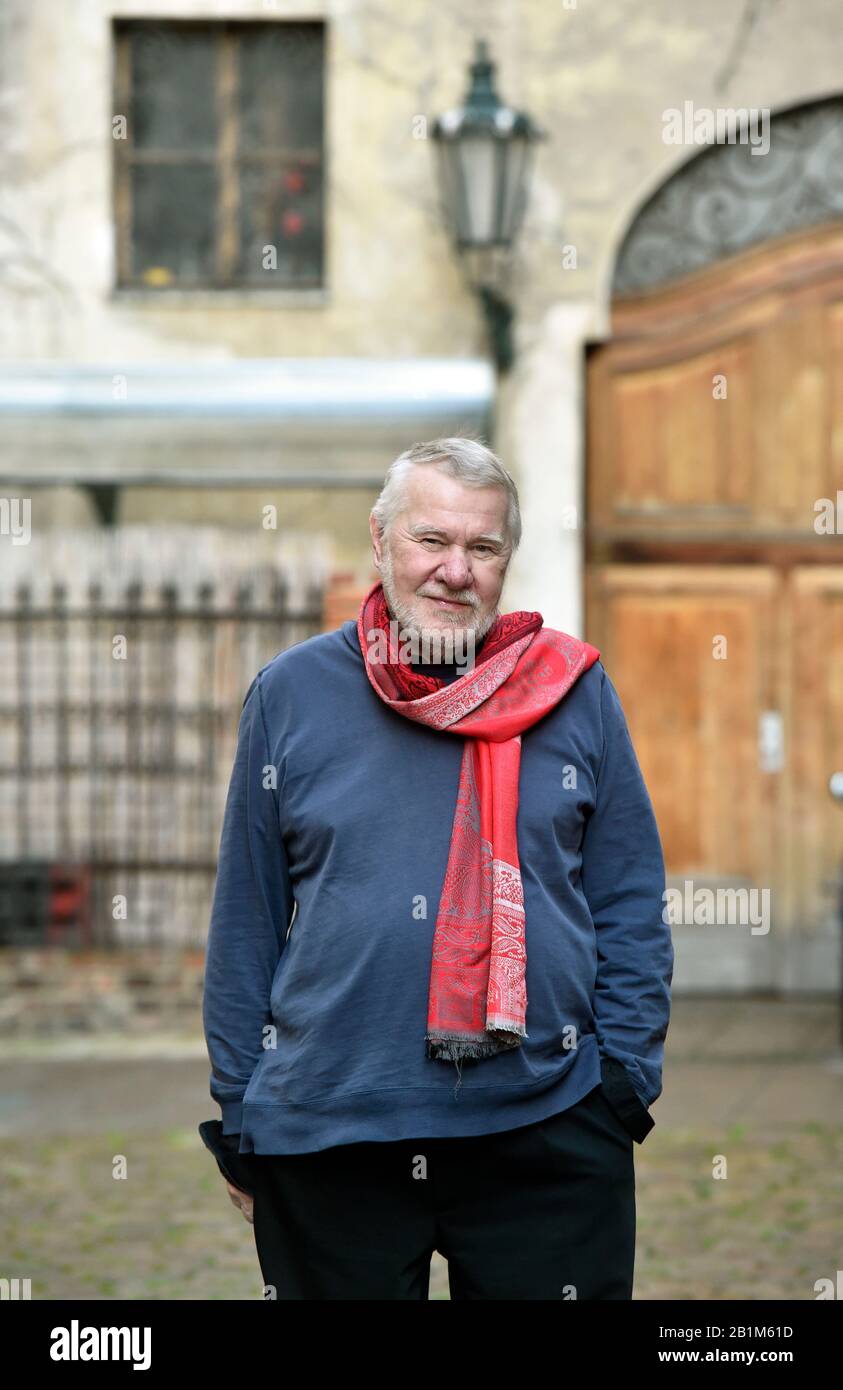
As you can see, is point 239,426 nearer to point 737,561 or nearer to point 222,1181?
point 737,561

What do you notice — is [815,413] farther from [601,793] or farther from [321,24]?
[601,793]

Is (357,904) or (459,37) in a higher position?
(459,37)

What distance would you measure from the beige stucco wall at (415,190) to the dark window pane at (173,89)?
165 mm

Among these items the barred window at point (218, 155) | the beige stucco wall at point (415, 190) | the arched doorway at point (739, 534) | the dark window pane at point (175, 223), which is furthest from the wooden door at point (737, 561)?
the dark window pane at point (175, 223)

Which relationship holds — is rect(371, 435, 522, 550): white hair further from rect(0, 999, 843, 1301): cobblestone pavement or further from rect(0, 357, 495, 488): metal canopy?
rect(0, 357, 495, 488): metal canopy

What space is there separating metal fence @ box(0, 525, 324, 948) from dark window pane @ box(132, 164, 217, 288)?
1.64m

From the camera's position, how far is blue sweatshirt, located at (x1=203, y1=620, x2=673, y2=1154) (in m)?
2.74

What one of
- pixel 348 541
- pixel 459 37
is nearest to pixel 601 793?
pixel 348 541

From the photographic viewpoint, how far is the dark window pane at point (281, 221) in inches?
367

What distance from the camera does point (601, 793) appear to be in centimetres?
292

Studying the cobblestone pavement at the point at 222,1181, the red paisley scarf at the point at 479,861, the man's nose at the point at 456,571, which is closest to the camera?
the red paisley scarf at the point at 479,861

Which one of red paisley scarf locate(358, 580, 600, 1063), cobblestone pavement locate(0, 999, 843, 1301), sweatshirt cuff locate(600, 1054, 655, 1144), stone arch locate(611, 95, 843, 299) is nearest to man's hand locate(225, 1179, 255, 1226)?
red paisley scarf locate(358, 580, 600, 1063)

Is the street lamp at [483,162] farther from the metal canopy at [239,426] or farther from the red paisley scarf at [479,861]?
the red paisley scarf at [479,861]
